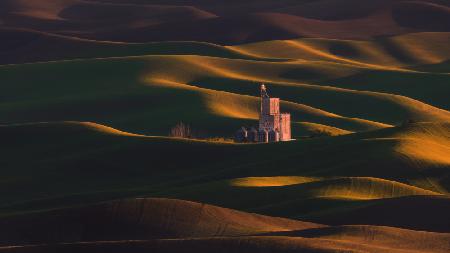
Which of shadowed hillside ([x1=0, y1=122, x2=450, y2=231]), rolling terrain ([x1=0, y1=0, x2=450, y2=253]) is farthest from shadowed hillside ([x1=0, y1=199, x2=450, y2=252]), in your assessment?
shadowed hillside ([x1=0, y1=122, x2=450, y2=231])

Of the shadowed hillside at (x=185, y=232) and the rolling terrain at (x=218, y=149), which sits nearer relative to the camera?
the shadowed hillside at (x=185, y=232)

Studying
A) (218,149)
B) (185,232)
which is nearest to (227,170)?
(218,149)

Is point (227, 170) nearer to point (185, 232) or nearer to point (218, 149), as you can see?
point (218, 149)

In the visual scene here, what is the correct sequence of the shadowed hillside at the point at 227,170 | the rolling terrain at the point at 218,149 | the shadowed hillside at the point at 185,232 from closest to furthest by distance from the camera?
1. the shadowed hillside at the point at 185,232
2. the rolling terrain at the point at 218,149
3. the shadowed hillside at the point at 227,170

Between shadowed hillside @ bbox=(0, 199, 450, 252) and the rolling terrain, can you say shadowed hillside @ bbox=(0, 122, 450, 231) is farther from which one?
shadowed hillside @ bbox=(0, 199, 450, 252)

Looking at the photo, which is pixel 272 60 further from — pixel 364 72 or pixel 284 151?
pixel 284 151

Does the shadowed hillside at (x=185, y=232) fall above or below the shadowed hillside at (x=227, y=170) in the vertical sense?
above

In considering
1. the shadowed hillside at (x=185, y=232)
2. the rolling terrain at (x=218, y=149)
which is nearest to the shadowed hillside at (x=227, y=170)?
the rolling terrain at (x=218, y=149)

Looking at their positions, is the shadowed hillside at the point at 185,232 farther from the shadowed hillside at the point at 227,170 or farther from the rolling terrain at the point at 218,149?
the shadowed hillside at the point at 227,170

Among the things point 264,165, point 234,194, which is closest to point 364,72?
point 264,165

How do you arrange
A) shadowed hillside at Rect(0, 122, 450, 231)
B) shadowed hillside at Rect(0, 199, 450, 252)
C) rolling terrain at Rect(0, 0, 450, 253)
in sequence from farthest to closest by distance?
shadowed hillside at Rect(0, 122, 450, 231)
rolling terrain at Rect(0, 0, 450, 253)
shadowed hillside at Rect(0, 199, 450, 252)
